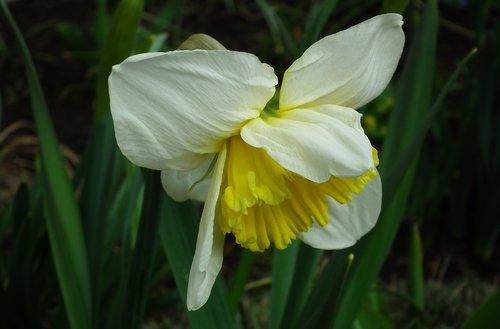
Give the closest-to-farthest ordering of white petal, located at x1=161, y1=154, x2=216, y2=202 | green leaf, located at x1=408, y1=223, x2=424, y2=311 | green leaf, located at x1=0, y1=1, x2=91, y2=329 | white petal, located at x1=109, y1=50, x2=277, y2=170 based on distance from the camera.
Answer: white petal, located at x1=109, y1=50, x2=277, y2=170, white petal, located at x1=161, y1=154, x2=216, y2=202, green leaf, located at x1=0, y1=1, x2=91, y2=329, green leaf, located at x1=408, y1=223, x2=424, y2=311

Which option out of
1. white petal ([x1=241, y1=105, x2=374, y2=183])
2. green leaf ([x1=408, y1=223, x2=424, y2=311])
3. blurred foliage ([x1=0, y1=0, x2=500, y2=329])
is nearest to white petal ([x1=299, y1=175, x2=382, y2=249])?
blurred foliage ([x1=0, y1=0, x2=500, y2=329])

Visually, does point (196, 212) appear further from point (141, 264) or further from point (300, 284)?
point (300, 284)

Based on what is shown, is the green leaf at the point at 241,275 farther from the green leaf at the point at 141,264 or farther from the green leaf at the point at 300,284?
the green leaf at the point at 141,264

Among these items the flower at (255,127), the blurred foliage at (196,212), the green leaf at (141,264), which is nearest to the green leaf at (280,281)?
the blurred foliage at (196,212)

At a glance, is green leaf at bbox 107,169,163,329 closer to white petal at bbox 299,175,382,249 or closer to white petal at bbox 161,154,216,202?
white petal at bbox 161,154,216,202

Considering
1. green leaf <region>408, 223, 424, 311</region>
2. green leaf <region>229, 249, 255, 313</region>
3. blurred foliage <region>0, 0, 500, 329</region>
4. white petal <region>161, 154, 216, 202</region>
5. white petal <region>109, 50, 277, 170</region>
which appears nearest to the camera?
white petal <region>109, 50, 277, 170</region>

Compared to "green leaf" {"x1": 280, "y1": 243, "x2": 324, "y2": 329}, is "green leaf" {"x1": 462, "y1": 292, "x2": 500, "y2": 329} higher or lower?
"green leaf" {"x1": 462, "y1": 292, "x2": 500, "y2": 329}
